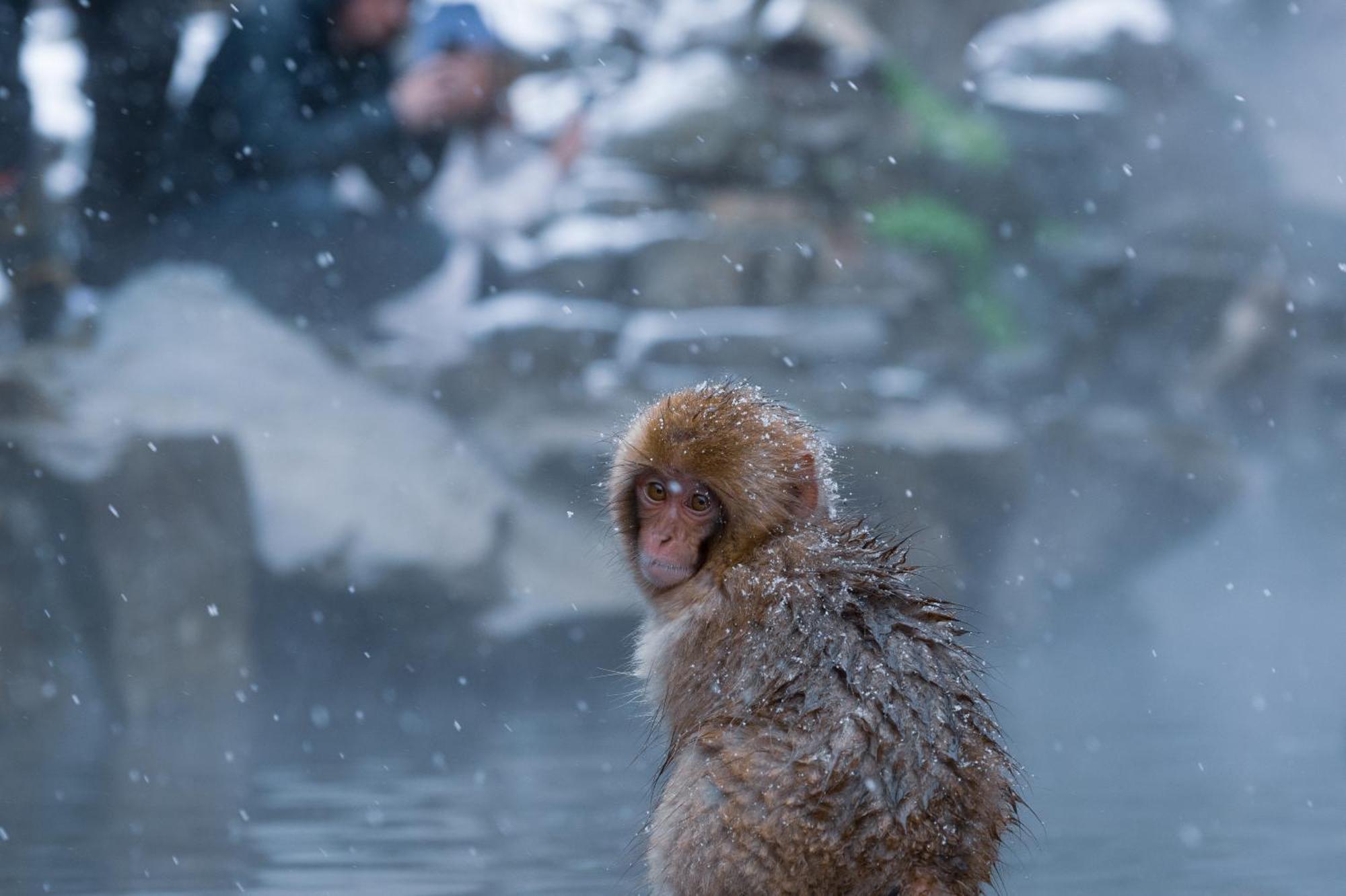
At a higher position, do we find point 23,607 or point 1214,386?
point 1214,386

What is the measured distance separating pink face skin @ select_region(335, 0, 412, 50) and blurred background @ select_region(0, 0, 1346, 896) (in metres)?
0.04

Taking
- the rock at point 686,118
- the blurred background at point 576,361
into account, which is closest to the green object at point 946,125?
the blurred background at point 576,361

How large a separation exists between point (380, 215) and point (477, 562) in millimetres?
3209

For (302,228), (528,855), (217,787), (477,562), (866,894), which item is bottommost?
(866,894)

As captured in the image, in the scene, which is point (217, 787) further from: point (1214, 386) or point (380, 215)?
point (1214, 386)

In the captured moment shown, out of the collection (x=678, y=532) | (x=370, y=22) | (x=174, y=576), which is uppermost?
(x=370, y=22)

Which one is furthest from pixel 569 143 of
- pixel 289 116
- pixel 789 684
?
pixel 789 684

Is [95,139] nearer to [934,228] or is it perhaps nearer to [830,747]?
[934,228]

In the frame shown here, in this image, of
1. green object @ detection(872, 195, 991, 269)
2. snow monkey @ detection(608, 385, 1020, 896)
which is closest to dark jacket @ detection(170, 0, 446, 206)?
green object @ detection(872, 195, 991, 269)

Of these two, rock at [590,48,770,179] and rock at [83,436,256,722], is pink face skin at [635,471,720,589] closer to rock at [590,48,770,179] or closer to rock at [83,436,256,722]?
rock at [83,436,256,722]

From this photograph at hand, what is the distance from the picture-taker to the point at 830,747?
6.16 feet

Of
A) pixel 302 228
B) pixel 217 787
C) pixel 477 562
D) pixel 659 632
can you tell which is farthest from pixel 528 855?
pixel 302 228

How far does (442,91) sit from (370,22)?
72 centimetres

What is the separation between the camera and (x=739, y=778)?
187cm
